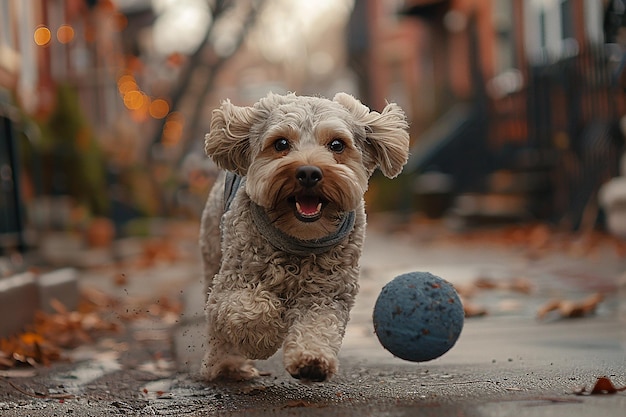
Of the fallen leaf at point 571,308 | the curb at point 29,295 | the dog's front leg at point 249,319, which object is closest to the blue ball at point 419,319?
the dog's front leg at point 249,319

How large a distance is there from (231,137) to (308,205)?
1.80 ft

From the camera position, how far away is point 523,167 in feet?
52.8

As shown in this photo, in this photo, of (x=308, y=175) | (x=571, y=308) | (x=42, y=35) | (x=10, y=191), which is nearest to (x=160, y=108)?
(x=42, y=35)

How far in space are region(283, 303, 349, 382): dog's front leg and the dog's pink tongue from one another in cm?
41

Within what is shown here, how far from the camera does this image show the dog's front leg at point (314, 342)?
355 cm

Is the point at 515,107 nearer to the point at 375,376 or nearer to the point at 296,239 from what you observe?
the point at 375,376

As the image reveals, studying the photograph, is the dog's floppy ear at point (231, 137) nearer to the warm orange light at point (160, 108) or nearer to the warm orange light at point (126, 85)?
the warm orange light at point (160, 108)

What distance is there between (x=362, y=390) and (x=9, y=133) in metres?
5.28

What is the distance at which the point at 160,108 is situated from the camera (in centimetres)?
2281

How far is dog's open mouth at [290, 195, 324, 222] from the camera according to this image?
376cm

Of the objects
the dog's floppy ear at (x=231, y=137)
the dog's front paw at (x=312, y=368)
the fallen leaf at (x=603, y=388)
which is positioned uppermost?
the dog's floppy ear at (x=231, y=137)

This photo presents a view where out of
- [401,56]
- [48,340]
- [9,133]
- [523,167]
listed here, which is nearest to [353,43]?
[401,56]

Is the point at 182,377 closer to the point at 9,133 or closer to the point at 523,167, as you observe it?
the point at 9,133

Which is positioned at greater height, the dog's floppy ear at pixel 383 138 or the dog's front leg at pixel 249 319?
the dog's floppy ear at pixel 383 138
